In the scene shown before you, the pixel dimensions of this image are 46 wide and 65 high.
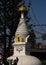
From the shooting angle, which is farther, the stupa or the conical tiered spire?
the conical tiered spire

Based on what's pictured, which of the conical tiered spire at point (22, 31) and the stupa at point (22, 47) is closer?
the stupa at point (22, 47)

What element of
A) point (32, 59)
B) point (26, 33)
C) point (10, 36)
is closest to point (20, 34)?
point (26, 33)

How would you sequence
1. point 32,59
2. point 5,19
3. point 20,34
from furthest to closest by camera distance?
point 5,19 < point 20,34 < point 32,59

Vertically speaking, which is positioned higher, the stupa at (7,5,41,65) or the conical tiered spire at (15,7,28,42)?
the conical tiered spire at (15,7,28,42)

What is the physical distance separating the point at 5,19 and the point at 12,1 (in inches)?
74.5

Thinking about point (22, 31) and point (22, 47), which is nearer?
point (22, 47)

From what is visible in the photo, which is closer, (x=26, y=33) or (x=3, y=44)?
(x=26, y=33)

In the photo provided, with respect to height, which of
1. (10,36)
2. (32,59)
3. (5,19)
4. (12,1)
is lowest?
(32,59)

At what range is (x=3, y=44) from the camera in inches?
960

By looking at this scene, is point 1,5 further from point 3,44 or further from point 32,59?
point 32,59

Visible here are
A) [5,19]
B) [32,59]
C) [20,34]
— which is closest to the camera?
[32,59]

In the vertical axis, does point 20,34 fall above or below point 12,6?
below

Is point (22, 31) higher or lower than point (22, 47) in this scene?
higher

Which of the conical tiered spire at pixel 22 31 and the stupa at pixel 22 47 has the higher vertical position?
the conical tiered spire at pixel 22 31
